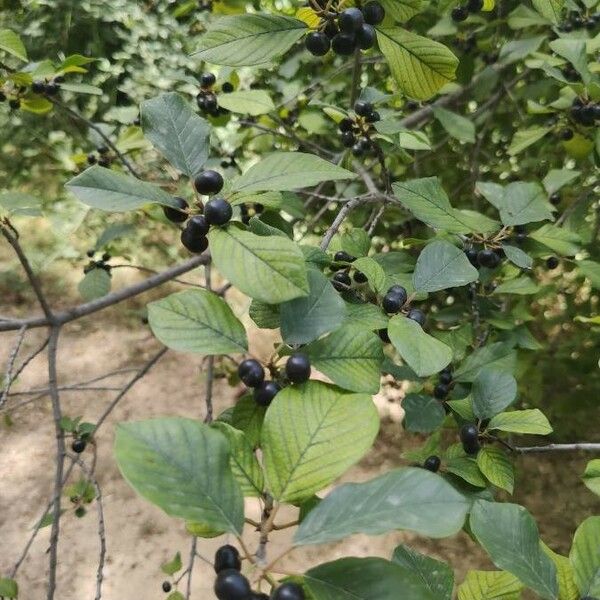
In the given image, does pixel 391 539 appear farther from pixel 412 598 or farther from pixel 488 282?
pixel 412 598

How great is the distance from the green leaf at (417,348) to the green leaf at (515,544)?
0.63 ft

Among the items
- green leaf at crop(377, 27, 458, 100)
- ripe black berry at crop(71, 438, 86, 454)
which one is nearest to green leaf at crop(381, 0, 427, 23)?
green leaf at crop(377, 27, 458, 100)

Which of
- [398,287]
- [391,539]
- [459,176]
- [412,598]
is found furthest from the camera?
[391,539]

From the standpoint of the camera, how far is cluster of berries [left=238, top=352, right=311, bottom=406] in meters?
0.66

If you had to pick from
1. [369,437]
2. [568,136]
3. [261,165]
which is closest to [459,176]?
[568,136]

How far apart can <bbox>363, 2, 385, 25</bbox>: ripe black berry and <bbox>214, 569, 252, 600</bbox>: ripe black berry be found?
793mm

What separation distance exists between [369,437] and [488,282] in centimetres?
98

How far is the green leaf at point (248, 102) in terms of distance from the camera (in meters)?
1.33

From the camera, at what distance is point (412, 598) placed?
1.69ft

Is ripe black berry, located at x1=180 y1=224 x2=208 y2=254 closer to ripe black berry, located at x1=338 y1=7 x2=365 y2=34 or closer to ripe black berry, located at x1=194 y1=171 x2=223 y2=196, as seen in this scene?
ripe black berry, located at x1=194 y1=171 x2=223 y2=196

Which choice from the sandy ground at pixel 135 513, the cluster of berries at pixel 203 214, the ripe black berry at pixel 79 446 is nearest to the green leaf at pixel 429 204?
the cluster of berries at pixel 203 214

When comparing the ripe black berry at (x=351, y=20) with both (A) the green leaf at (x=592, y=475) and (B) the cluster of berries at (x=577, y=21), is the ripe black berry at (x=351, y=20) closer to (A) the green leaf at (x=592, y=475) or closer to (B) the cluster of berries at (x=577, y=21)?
(A) the green leaf at (x=592, y=475)

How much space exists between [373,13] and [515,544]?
2.56 feet

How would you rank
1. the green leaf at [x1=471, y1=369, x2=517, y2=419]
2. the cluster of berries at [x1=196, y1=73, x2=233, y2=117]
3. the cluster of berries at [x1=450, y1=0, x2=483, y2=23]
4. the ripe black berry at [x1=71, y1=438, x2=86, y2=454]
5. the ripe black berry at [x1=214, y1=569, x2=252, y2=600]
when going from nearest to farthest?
the ripe black berry at [x1=214, y1=569, x2=252, y2=600], the green leaf at [x1=471, y1=369, x2=517, y2=419], the cluster of berries at [x1=450, y1=0, x2=483, y2=23], the cluster of berries at [x1=196, y1=73, x2=233, y2=117], the ripe black berry at [x1=71, y1=438, x2=86, y2=454]
